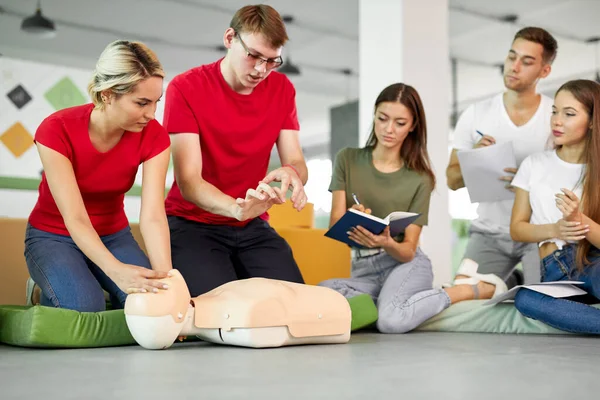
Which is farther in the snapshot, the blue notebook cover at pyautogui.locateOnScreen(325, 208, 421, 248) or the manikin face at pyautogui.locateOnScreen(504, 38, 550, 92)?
the manikin face at pyautogui.locateOnScreen(504, 38, 550, 92)

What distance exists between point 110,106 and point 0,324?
0.69 meters

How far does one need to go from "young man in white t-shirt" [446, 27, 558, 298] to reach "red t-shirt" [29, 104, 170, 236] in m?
1.41

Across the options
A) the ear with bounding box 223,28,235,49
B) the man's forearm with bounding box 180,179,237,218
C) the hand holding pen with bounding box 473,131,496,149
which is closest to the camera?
the man's forearm with bounding box 180,179,237,218

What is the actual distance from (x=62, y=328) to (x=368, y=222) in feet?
3.36

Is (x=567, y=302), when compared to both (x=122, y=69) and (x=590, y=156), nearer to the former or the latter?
(x=590, y=156)

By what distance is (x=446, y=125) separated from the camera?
4.33m

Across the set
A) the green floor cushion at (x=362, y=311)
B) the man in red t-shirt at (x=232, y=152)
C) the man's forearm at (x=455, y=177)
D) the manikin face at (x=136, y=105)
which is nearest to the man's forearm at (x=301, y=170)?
the man in red t-shirt at (x=232, y=152)

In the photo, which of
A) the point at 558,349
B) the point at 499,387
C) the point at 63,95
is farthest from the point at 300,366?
the point at 63,95

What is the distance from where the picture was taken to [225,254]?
2350 millimetres

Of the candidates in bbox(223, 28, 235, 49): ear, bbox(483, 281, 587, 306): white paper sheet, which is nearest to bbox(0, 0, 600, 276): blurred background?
bbox(483, 281, 587, 306): white paper sheet

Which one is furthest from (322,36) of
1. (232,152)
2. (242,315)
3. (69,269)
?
(242,315)

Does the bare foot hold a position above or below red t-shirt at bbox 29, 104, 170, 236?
below

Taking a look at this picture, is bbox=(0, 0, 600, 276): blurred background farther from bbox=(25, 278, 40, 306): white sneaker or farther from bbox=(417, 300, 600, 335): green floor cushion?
bbox=(25, 278, 40, 306): white sneaker

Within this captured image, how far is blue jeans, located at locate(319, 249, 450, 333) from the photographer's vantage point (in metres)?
2.46
